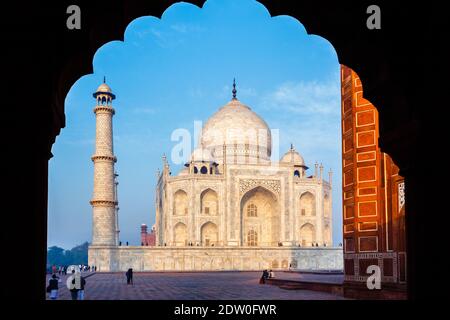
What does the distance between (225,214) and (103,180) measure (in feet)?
31.4

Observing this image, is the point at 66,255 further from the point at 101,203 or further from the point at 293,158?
the point at 101,203

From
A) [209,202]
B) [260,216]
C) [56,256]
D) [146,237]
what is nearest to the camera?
[209,202]

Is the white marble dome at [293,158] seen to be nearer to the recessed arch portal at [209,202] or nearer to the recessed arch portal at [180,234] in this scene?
the recessed arch portal at [209,202]

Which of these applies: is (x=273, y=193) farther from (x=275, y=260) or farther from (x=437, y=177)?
(x=437, y=177)

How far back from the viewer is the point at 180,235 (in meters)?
40.3

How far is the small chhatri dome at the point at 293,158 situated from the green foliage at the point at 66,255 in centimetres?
5547

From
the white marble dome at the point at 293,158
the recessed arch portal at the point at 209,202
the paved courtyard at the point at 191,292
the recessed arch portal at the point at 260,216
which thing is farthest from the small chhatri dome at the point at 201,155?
the paved courtyard at the point at 191,292

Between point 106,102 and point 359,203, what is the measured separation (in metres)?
26.2

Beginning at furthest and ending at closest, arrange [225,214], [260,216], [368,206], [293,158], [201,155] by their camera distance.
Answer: [293,158] < [201,155] < [260,216] < [225,214] < [368,206]

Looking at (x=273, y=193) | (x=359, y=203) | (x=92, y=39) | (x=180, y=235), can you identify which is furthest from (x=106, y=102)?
(x=92, y=39)

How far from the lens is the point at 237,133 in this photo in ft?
154

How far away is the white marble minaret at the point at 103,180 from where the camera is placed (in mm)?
34000

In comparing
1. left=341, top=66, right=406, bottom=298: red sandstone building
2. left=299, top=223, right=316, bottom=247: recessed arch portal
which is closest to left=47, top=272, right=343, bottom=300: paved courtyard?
left=341, top=66, right=406, bottom=298: red sandstone building

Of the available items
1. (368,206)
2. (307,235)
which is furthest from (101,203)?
(368,206)
